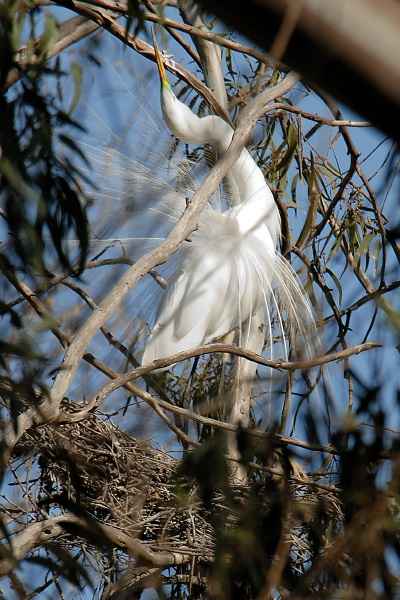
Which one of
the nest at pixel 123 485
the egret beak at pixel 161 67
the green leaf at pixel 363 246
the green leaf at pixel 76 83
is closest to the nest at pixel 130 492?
the nest at pixel 123 485

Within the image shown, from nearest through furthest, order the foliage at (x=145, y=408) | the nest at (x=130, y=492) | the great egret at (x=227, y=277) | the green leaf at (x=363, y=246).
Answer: the foliage at (x=145, y=408) → the nest at (x=130, y=492) → the green leaf at (x=363, y=246) → the great egret at (x=227, y=277)

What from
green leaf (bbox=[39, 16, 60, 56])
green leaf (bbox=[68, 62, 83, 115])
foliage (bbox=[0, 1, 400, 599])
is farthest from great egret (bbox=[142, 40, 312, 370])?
green leaf (bbox=[39, 16, 60, 56])

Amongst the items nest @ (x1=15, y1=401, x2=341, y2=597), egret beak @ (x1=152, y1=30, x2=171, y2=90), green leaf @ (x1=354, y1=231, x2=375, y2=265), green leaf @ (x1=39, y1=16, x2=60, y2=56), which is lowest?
nest @ (x1=15, y1=401, x2=341, y2=597)

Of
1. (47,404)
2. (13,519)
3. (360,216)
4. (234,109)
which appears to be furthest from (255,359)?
(234,109)

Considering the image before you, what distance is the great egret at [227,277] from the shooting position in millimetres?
2316

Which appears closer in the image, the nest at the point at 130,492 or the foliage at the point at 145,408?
the foliage at the point at 145,408

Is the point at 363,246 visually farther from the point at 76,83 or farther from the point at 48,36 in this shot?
the point at 48,36

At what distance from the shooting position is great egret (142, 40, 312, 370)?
2316mm

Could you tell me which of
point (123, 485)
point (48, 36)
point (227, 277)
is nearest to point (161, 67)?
point (227, 277)

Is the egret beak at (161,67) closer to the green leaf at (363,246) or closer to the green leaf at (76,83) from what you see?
the green leaf at (76,83)

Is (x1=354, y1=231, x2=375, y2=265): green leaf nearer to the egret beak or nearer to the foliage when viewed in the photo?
the foliage

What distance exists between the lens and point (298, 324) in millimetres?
2203

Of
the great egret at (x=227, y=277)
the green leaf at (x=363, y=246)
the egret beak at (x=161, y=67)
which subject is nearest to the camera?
the egret beak at (x=161, y=67)

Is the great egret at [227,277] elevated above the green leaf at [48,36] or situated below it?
above
